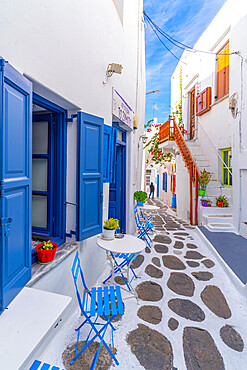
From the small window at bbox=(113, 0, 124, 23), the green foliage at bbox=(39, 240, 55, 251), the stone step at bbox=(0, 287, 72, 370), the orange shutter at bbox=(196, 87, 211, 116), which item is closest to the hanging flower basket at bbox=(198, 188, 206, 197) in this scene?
the orange shutter at bbox=(196, 87, 211, 116)

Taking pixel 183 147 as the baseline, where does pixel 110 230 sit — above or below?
below

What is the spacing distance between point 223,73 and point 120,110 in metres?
6.16

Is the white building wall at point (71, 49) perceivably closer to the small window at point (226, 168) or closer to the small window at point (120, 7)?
the small window at point (120, 7)

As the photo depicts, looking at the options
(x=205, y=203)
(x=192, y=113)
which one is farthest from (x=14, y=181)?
(x=192, y=113)

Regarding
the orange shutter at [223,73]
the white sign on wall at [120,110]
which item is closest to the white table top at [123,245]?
the white sign on wall at [120,110]

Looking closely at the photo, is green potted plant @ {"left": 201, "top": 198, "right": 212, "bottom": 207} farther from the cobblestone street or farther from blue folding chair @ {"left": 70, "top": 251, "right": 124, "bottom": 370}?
blue folding chair @ {"left": 70, "top": 251, "right": 124, "bottom": 370}

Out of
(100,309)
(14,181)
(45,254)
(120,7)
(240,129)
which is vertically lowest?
(100,309)

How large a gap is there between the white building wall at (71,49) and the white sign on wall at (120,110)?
0.19 metres

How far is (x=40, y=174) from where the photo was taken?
10.1 feet

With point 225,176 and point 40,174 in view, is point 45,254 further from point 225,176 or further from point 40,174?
point 225,176

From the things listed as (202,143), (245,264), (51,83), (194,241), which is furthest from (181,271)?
(202,143)

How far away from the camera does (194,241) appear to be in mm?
6062

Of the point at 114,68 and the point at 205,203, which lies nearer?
the point at 114,68

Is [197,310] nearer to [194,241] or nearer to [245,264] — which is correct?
[245,264]
